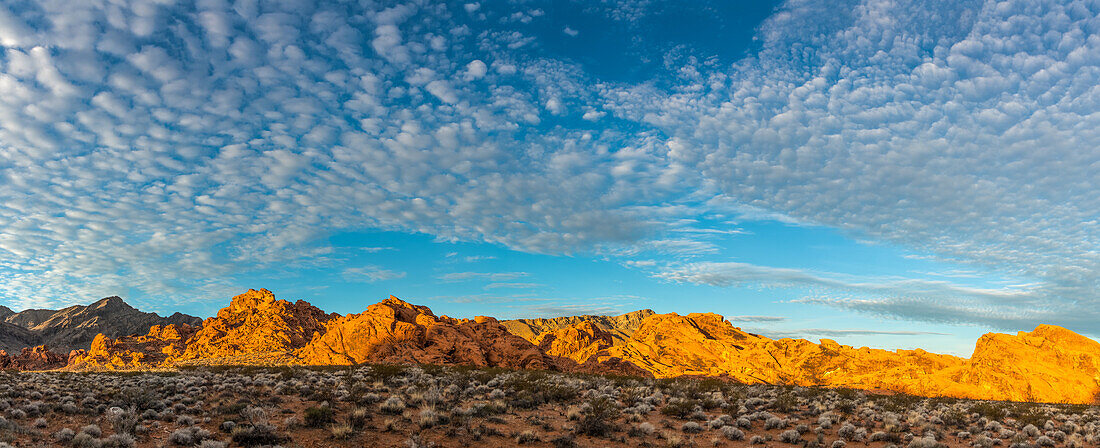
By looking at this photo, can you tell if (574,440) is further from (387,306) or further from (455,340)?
(387,306)

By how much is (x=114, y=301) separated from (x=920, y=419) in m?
191

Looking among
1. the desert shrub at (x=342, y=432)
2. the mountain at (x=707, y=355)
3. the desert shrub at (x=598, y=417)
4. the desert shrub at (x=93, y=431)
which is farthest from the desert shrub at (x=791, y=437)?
the mountain at (x=707, y=355)

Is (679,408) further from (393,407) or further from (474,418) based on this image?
(393,407)

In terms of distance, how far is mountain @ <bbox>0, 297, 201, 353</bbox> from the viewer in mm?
119250

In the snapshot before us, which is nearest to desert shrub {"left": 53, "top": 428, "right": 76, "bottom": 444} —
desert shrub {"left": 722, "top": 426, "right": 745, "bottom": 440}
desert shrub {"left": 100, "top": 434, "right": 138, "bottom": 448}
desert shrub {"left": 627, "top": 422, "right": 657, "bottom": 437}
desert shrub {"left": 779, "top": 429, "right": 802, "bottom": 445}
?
desert shrub {"left": 100, "top": 434, "right": 138, "bottom": 448}

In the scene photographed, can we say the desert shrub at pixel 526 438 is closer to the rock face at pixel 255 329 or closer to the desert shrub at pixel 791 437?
the desert shrub at pixel 791 437

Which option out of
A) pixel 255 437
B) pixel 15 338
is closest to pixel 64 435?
pixel 255 437

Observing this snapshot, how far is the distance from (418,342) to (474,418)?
1184 inches

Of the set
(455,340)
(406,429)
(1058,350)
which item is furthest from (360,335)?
(1058,350)

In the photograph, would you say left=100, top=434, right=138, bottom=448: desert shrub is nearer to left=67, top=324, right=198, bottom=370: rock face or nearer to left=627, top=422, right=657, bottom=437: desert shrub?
left=627, top=422, right=657, bottom=437: desert shrub

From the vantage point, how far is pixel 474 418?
15664 mm

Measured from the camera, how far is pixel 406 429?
14.3 meters

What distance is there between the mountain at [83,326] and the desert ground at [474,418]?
13269cm

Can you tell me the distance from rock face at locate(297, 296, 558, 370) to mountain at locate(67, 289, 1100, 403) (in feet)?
0.35
